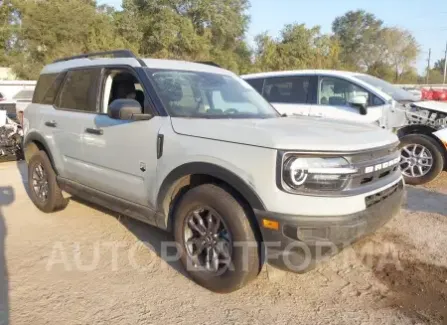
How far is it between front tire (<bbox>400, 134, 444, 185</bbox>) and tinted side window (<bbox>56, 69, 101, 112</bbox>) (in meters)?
4.78

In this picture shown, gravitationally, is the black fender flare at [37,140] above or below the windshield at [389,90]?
below

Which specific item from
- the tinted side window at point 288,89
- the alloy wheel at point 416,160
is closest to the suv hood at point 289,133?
the alloy wheel at point 416,160

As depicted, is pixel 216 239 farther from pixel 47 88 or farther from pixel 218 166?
pixel 47 88

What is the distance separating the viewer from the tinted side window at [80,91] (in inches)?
165

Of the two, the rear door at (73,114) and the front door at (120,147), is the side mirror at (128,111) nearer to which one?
the front door at (120,147)

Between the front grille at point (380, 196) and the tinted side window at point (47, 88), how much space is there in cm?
373

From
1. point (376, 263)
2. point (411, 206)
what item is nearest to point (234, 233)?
point (376, 263)

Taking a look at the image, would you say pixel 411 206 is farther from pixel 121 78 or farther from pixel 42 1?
pixel 42 1

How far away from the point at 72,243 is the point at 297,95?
449 cm

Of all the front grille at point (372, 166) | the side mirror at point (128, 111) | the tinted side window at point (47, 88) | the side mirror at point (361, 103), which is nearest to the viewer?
the front grille at point (372, 166)

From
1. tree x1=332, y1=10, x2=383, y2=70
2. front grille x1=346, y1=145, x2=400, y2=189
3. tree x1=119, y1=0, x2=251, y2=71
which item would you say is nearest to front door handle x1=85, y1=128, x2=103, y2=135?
front grille x1=346, y1=145, x2=400, y2=189

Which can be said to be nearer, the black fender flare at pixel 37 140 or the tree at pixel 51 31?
the black fender flare at pixel 37 140

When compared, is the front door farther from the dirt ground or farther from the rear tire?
the rear tire

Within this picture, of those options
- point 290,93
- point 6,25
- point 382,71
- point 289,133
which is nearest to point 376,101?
point 290,93
